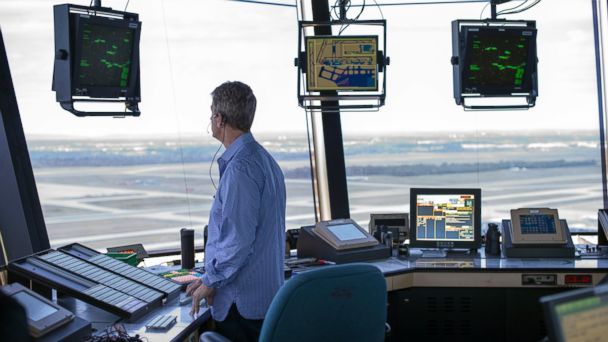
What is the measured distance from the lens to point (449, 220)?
4691 mm

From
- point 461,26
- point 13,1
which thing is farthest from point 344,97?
point 13,1

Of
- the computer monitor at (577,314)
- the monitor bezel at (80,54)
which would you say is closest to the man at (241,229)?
the monitor bezel at (80,54)

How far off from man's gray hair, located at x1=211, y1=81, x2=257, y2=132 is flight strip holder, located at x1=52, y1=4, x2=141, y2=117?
0.93 m

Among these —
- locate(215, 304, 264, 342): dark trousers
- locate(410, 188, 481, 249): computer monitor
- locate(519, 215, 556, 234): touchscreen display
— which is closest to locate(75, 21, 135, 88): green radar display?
locate(215, 304, 264, 342): dark trousers

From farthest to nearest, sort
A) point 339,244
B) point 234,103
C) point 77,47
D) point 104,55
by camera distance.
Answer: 1. point 339,244
2. point 104,55
3. point 77,47
4. point 234,103

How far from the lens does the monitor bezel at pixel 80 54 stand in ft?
12.1

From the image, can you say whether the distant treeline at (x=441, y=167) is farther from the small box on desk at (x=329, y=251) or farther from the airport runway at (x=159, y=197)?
the small box on desk at (x=329, y=251)

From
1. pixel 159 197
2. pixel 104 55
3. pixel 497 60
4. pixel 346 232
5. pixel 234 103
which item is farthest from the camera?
pixel 159 197

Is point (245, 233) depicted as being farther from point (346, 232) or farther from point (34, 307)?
point (346, 232)

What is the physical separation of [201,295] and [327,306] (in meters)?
0.68

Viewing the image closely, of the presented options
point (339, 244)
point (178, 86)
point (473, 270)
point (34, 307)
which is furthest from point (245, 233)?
point (178, 86)

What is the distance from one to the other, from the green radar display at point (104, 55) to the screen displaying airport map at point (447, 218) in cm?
193

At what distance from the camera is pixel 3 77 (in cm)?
402

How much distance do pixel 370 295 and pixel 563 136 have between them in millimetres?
4168
